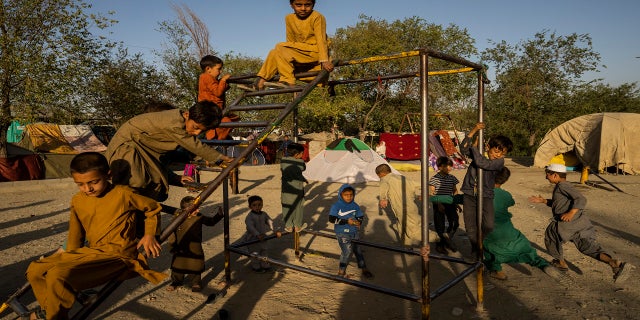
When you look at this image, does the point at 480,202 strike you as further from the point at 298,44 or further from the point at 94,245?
the point at 94,245

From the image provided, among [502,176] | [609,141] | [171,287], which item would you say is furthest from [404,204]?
[609,141]

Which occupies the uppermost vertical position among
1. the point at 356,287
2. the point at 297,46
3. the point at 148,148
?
the point at 297,46

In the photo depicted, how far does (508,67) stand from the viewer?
91.9 feet

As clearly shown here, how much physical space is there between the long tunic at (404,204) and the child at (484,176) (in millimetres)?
1187

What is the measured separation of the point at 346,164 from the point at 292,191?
25.4ft

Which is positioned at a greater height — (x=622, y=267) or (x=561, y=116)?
(x=561, y=116)

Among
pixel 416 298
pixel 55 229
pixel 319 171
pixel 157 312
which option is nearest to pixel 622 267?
pixel 416 298

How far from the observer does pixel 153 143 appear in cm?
298

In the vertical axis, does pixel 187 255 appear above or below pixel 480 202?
below

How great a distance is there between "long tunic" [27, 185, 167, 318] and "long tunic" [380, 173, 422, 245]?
3972mm

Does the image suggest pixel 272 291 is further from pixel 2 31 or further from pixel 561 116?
pixel 561 116

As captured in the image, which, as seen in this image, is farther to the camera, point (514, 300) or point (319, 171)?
point (319, 171)

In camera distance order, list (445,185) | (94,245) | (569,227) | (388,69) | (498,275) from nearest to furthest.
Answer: (94,245) < (498,275) < (569,227) < (445,185) < (388,69)

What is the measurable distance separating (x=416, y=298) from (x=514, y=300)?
1.65m
